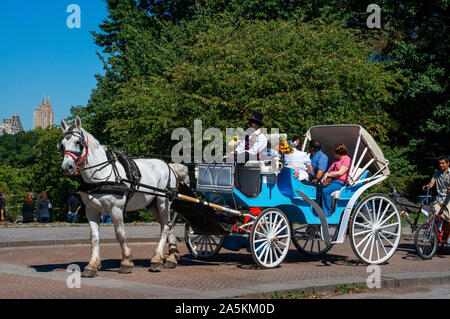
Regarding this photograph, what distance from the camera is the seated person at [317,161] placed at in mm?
11008

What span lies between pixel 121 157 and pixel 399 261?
571 centimetres

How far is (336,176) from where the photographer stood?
10.8m

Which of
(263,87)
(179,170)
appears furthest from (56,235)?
(263,87)

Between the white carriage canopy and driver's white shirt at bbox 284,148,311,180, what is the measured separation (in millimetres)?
482

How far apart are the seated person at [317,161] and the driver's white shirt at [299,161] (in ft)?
1.02

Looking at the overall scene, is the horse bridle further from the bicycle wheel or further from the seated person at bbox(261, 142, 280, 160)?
the bicycle wheel

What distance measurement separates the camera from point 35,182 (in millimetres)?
44625

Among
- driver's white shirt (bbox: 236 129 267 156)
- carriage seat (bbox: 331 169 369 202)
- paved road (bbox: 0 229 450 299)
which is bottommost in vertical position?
→ paved road (bbox: 0 229 450 299)

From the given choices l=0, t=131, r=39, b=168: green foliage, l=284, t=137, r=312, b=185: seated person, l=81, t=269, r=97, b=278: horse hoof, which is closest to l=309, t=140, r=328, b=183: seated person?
l=284, t=137, r=312, b=185: seated person

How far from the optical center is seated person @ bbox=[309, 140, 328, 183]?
11.0 metres

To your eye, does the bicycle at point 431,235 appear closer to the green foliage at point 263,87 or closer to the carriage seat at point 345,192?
the carriage seat at point 345,192

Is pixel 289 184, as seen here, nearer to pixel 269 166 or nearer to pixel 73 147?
pixel 269 166

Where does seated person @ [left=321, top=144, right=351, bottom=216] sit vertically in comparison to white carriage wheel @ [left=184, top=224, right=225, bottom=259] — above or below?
above

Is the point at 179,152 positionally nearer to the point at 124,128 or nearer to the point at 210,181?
the point at 124,128
